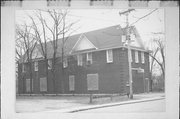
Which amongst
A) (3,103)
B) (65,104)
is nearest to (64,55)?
(65,104)

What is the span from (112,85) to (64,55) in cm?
98

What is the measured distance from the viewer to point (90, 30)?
16.4 ft

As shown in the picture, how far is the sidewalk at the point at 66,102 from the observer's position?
4779mm

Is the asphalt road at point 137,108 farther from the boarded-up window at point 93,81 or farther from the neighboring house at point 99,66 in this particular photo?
the boarded-up window at point 93,81

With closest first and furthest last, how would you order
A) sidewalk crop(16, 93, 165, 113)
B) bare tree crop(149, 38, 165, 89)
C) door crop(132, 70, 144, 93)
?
sidewalk crop(16, 93, 165, 113) → bare tree crop(149, 38, 165, 89) → door crop(132, 70, 144, 93)

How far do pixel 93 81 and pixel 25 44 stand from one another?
4.34ft

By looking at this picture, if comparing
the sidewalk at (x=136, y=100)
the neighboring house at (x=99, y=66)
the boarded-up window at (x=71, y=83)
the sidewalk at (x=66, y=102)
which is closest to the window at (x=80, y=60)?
the neighboring house at (x=99, y=66)

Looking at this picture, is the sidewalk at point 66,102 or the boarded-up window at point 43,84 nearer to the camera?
the sidewalk at point 66,102

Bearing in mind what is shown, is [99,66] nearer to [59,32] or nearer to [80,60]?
[80,60]

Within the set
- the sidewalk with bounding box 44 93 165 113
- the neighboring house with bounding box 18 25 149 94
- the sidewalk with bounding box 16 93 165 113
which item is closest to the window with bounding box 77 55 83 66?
the neighboring house with bounding box 18 25 149 94

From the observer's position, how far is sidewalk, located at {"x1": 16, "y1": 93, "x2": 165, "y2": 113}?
4779 mm

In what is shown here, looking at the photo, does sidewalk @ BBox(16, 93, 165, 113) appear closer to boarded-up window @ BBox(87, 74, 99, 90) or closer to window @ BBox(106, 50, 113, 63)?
boarded-up window @ BBox(87, 74, 99, 90)

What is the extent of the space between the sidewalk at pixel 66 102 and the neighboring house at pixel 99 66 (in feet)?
0.41

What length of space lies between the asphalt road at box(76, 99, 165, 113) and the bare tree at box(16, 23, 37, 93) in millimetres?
1321
